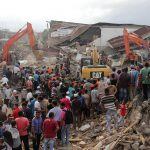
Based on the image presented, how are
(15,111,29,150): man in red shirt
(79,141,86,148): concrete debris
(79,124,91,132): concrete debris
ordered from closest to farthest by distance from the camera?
(15,111,29,150): man in red shirt, (79,141,86,148): concrete debris, (79,124,91,132): concrete debris

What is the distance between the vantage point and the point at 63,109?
16.6 metres

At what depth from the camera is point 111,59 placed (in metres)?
43.0

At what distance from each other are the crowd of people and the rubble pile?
1.17 feet

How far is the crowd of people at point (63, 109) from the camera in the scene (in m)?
14.9

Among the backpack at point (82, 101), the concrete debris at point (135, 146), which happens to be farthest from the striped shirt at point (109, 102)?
the concrete debris at point (135, 146)

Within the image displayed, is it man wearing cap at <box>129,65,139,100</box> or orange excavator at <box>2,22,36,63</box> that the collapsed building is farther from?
man wearing cap at <box>129,65,139,100</box>

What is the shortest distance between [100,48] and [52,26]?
16999mm

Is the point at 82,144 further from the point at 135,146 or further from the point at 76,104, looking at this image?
the point at 135,146

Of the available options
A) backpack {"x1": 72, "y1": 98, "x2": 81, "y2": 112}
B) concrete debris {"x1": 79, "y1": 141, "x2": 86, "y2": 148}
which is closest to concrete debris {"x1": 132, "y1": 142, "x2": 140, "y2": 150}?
concrete debris {"x1": 79, "y1": 141, "x2": 86, "y2": 148}

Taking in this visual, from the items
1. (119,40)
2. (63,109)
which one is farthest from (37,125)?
(119,40)

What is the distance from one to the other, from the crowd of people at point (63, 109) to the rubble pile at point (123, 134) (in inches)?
14.1

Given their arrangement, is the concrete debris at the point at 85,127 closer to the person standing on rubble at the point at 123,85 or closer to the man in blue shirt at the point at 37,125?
the person standing on rubble at the point at 123,85

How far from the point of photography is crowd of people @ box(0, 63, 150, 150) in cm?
1488

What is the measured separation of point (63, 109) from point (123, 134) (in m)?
2.65
